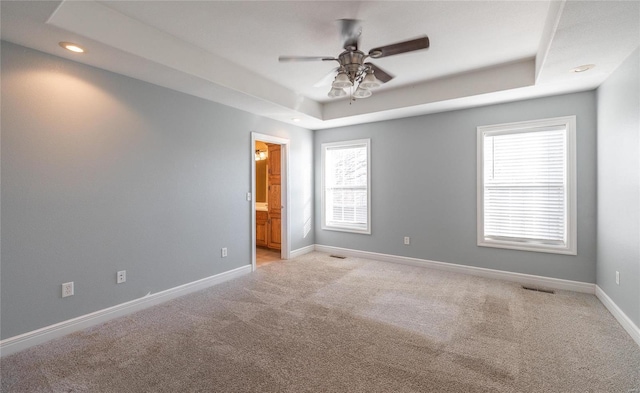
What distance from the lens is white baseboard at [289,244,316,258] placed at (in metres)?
5.24

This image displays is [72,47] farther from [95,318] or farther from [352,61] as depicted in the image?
[95,318]

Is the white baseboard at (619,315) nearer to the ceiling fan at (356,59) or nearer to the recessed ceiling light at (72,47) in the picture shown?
the ceiling fan at (356,59)

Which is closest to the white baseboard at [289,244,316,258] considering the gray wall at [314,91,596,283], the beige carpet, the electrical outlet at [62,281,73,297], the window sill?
the gray wall at [314,91,596,283]

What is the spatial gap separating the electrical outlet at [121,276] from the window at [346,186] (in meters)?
3.44

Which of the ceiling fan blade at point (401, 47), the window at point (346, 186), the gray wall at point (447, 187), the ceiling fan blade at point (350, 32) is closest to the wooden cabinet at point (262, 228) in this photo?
the window at point (346, 186)

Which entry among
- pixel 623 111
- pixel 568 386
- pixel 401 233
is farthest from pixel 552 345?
pixel 401 233

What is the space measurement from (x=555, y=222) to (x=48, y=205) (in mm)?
5516

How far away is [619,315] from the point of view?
2.68m

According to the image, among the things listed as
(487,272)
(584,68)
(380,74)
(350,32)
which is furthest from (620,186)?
(350,32)

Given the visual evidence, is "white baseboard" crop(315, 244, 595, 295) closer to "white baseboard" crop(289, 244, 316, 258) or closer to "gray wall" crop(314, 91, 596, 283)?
"gray wall" crop(314, 91, 596, 283)

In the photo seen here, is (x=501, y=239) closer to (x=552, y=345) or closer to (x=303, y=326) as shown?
(x=552, y=345)

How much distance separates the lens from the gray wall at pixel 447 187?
346 cm

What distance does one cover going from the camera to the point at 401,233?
4.80m

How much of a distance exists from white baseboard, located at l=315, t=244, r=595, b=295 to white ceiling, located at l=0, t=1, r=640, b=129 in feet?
7.72
